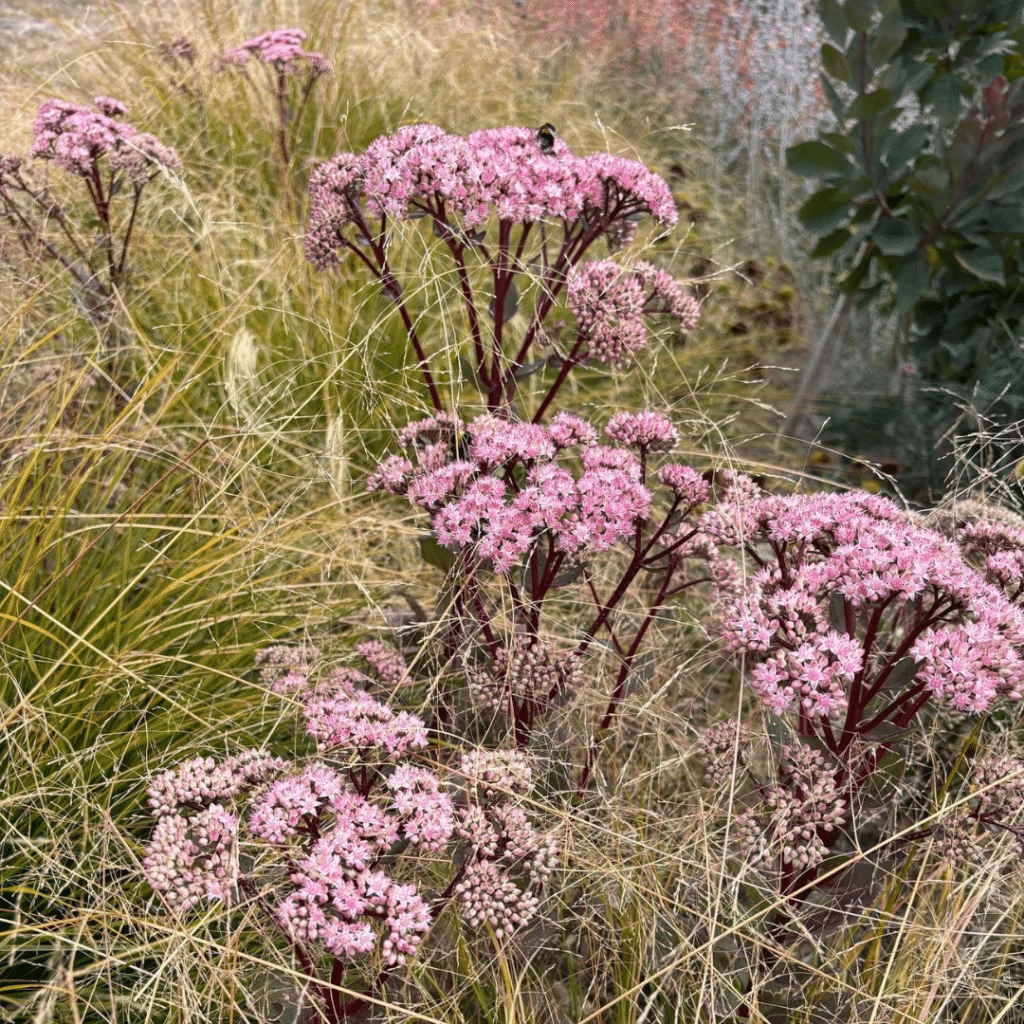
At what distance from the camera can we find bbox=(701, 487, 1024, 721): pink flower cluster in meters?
1.43

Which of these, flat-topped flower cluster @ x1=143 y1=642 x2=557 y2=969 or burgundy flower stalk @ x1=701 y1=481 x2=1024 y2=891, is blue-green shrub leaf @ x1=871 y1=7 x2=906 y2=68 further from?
flat-topped flower cluster @ x1=143 y1=642 x2=557 y2=969

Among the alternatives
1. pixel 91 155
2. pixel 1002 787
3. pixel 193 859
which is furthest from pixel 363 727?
pixel 91 155

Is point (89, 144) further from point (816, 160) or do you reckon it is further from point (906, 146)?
point (906, 146)

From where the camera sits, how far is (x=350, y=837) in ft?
4.42

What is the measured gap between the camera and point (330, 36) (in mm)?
4664

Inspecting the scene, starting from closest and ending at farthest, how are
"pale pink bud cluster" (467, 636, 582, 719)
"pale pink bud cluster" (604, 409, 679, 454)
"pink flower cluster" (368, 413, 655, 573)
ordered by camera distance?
"pink flower cluster" (368, 413, 655, 573), "pale pink bud cluster" (467, 636, 582, 719), "pale pink bud cluster" (604, 409, 679, 454)

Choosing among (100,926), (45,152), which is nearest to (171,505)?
(45,152)

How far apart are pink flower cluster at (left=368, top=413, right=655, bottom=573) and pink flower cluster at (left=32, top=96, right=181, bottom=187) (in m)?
1.32

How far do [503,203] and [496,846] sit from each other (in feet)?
3.56

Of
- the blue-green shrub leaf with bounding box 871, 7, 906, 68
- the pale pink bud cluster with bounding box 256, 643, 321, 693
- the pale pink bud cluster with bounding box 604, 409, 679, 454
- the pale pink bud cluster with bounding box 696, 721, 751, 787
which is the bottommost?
the pale pink bud cluster with bounding box 256, 643, 321, 693

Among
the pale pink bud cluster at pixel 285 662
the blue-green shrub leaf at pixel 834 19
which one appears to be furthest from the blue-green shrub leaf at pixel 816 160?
the pale pink bud cluster at pixel 285 662

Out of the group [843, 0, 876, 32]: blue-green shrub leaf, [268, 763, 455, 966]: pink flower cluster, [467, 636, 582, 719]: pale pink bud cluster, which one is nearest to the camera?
[268, 763, 455, 966]: pink flower cluster

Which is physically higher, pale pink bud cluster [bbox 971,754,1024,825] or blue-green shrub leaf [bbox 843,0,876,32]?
blue-green shrub leaf [bbox 843,0,876,32]

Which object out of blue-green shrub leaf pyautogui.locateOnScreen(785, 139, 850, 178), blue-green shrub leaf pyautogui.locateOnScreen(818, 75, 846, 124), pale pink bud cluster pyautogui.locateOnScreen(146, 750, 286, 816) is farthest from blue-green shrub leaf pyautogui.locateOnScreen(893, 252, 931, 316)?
pale pink bud cluster pyautogui.locateOnScreen(146, 750, 286, 816)
